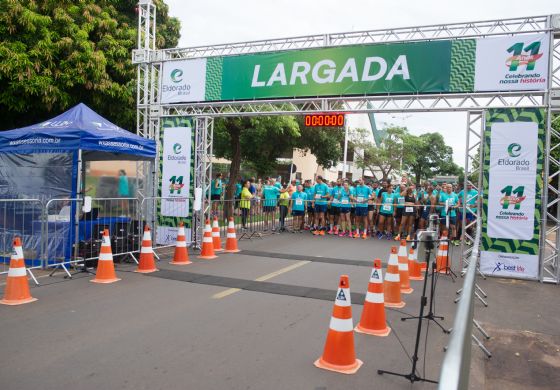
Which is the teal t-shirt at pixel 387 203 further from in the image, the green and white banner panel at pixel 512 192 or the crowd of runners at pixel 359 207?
the green and white banner panel at pixel 512 192

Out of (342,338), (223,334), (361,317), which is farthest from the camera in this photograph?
(361,317)

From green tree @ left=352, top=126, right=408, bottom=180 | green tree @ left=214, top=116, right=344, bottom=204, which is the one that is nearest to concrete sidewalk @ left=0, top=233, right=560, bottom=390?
green tree @ left=214, top=116, right=344, bottom=204

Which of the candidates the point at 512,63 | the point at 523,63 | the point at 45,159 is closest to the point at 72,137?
the point at 45,159

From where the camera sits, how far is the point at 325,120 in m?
11.5

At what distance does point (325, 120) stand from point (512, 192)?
15.3ft

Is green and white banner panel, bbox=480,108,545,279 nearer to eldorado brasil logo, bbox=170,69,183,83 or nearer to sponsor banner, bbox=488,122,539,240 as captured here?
sponsor banner, bbox=488,122,539,240

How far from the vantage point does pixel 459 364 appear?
1.66 meters

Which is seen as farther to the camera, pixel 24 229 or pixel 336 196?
pixel 336 196

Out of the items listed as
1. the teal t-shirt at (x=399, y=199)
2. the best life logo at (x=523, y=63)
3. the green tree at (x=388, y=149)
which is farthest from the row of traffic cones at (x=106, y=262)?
the green tree at (x=388, y=149)

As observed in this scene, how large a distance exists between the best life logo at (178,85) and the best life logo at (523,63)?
8.23 m

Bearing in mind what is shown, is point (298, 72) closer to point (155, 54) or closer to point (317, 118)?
point (317, 118)

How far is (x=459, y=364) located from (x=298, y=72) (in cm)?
1082

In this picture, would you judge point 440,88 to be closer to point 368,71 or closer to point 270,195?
point 368,71

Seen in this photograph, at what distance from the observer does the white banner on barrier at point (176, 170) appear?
41.5ft
